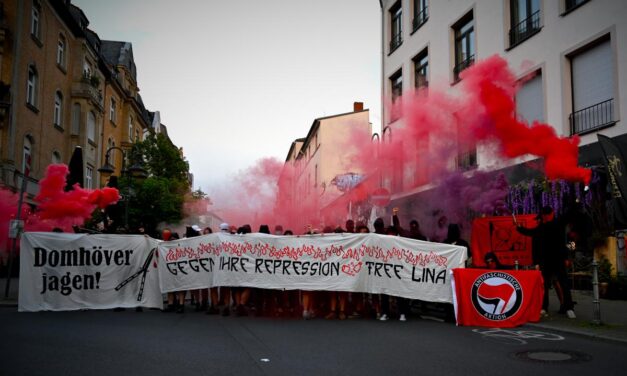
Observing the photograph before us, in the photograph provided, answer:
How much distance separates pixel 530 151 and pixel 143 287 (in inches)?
343

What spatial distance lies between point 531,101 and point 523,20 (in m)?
2.43

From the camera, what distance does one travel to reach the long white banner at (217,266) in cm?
1084

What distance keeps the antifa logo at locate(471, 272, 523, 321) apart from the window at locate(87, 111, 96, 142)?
30.5 metres

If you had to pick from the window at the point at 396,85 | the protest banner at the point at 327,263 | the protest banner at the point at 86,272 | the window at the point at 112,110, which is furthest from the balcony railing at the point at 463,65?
the window at the point at 112,110

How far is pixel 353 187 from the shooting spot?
2620cm

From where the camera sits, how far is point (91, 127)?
35.8 m

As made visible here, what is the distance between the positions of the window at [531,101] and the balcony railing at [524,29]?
123 centimetres

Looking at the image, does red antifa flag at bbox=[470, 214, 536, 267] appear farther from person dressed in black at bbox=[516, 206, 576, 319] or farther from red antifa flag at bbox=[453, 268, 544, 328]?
red antifa flag at bbox=[453, 268, 544, 328]

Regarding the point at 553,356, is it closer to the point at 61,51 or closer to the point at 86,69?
the point at 61,51

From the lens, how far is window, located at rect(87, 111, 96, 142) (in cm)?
3517

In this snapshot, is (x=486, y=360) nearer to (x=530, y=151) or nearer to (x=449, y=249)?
(x=449, y=249)

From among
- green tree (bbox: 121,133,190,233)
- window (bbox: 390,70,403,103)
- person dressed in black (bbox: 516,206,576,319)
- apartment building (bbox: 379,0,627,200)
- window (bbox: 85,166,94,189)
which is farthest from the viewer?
window (bbox: 85,166,94,189)

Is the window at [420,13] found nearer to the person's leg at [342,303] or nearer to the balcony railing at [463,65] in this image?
the balcony railing at [463,65]

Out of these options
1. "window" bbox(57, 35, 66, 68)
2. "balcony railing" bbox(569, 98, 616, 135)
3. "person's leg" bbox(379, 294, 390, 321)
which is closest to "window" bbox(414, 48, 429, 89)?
"balcony railing" bbox(569, 98, 616, 135)
